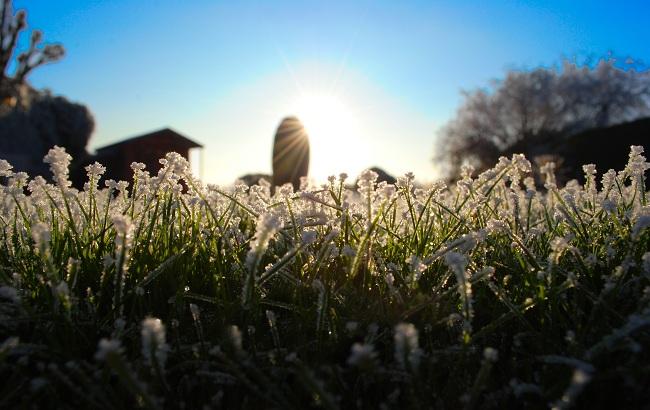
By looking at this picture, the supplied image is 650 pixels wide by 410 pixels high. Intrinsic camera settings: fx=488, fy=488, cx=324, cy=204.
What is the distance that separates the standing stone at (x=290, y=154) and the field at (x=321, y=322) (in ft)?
32.4

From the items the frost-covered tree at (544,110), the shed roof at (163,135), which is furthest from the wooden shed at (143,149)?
the frost-covered tree at (544,110)

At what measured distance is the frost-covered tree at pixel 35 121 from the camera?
21984 millimetres

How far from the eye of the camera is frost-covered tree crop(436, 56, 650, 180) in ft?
133

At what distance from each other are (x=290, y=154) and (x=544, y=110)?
117 ft

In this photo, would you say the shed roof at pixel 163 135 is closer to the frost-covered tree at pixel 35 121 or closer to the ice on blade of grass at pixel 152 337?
the frost-covered tree at pixel 35 121

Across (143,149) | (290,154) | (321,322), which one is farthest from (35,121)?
(321,322)

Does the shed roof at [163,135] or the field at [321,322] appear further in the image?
→ the shed roof at [163,135]

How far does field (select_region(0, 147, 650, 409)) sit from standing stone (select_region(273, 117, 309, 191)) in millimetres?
Answer: 9879

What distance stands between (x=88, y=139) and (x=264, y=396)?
34.5 metres

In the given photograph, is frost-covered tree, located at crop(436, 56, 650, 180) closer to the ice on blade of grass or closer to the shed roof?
the shed roof

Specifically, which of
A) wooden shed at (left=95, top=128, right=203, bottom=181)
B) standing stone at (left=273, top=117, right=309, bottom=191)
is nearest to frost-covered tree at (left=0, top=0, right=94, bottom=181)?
wooden shed at (left=95, top=128, right=203, bottom=181)

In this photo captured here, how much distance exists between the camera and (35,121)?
29562 millimetres

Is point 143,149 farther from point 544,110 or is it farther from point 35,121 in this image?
point 544,110

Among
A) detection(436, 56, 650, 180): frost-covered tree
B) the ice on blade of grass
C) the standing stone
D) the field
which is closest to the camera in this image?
the ice on blade of grass
